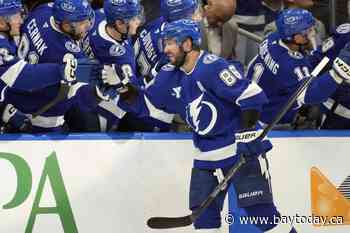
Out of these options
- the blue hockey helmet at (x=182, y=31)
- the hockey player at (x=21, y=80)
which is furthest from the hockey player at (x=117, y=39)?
the blue hockey helmet at (x=182, y=31)

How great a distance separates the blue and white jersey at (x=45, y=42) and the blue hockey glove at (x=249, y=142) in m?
1.10

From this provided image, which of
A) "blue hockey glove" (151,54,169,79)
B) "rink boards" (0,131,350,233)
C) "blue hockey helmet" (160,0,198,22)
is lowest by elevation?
"rink boards" (0,131,350,233)

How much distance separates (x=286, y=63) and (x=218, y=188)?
103 cm

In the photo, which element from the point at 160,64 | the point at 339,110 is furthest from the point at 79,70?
the point at 339,110

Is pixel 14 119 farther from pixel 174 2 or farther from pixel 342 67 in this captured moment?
pixel 342 67

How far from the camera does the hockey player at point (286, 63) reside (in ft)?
19.1

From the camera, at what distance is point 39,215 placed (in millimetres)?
5430

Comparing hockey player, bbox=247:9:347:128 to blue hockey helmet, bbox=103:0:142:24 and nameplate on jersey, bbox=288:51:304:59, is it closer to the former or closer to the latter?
nameplate on jersey, bbox=288:51:304:59

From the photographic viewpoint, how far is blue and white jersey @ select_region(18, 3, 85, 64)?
550cm

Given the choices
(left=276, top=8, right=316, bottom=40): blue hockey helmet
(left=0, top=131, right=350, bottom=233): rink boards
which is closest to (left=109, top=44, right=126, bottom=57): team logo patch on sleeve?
(left=0, top=131, right=350, bottom=233): rink boards

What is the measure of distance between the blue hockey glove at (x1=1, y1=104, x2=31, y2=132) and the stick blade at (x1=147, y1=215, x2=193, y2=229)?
2.92 ft

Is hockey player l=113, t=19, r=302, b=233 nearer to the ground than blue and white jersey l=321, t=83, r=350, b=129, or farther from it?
farther from it

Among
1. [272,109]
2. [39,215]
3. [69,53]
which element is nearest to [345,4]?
[272,109]

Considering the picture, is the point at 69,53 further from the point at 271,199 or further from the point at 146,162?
the point at 271,199
